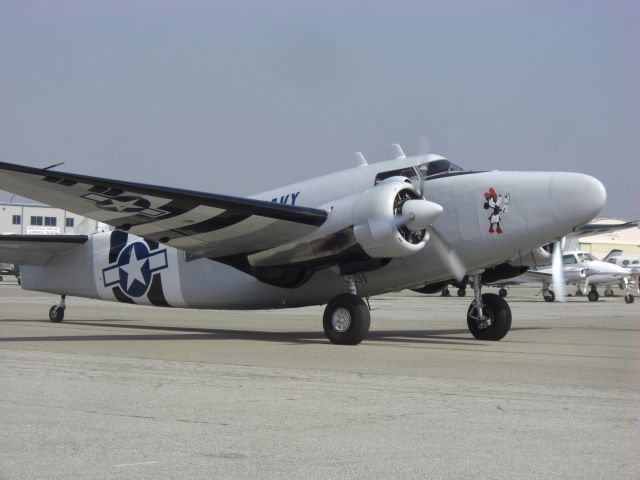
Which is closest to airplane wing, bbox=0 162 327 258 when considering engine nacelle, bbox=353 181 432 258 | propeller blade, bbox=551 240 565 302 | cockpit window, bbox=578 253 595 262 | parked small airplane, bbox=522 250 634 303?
engine nacelle, bbox=353 181 432 258

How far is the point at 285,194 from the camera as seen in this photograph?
1717 cm

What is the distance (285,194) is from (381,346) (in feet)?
13.3

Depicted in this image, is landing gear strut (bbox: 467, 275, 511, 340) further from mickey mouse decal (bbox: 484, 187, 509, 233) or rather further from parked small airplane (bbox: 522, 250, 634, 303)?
parked small airplane (bbox: 522, 250, 634, 303)

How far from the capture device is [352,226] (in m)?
14.6

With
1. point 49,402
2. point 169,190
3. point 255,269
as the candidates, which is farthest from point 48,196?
point 49,402

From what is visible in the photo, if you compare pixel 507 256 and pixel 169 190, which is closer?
pixel 169 190

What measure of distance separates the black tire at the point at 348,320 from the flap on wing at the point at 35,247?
8178mm

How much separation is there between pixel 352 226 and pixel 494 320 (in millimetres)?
4361

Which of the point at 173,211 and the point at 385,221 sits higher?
the point at 173,211

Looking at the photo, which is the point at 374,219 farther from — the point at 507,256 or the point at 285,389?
the point at 285,389

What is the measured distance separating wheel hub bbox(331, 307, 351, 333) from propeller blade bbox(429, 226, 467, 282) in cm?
216

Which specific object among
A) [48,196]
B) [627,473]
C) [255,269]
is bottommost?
[627,473]

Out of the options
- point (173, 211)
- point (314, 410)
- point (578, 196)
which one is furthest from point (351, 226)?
point (314, 410)

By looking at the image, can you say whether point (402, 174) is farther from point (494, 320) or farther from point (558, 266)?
point (558, 266)
